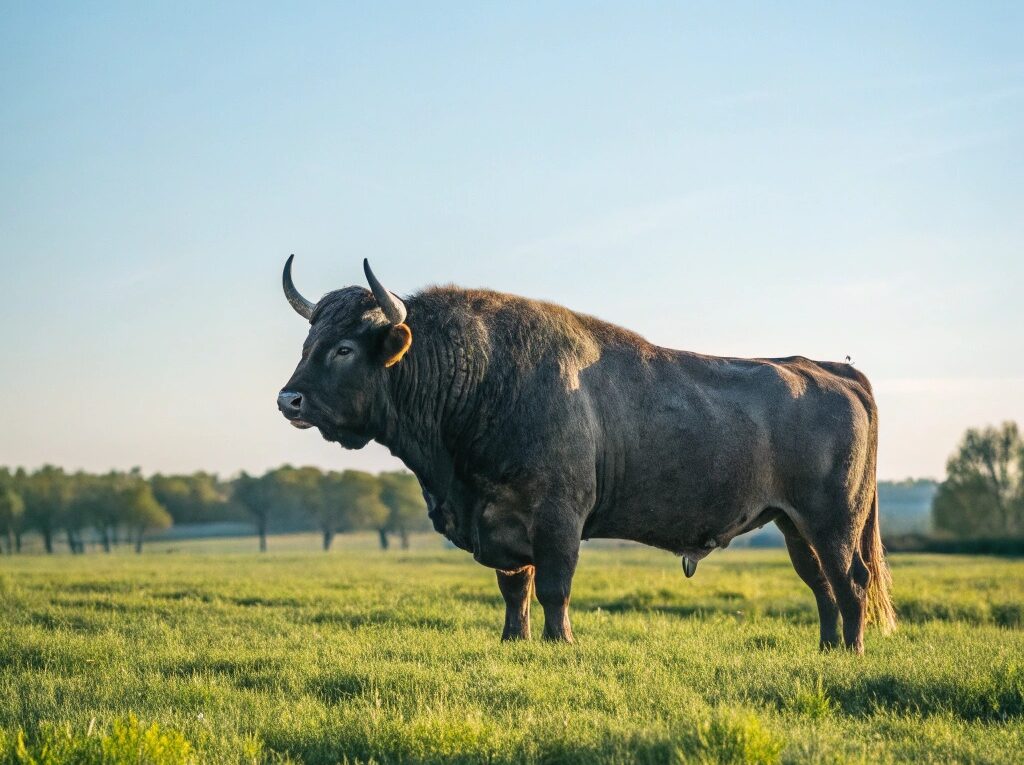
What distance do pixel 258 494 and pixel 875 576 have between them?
11012 centimetres

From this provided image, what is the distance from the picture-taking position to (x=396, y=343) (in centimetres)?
965

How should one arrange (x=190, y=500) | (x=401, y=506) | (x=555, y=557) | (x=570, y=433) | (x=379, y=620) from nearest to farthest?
1. (x=555, y=557)
2. (x=570, y=433)
3. (x=379, y=620)
4. (x=401, y=506)
5. (x=190, y=500)

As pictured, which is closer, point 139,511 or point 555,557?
point 555,557

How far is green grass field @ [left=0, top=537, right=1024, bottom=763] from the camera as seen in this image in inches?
220

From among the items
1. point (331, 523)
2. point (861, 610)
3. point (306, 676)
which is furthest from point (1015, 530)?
point (306, 676)

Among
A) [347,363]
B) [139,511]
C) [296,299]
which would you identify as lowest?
[139,511]

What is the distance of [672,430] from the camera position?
1036 cm

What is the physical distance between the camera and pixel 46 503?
99438 millimetres

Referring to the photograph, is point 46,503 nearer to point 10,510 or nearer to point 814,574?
point 10,510

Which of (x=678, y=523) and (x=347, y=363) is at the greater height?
(x=347, y=363)

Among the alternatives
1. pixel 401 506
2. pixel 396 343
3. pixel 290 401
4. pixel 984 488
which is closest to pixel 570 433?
pixel 396 343

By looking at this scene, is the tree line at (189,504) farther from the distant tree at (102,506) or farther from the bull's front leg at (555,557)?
the bull's front leg at (555,557)

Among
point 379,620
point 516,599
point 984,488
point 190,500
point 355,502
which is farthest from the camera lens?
point 190,500

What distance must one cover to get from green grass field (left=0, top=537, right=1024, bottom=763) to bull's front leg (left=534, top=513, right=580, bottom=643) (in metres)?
0.50
